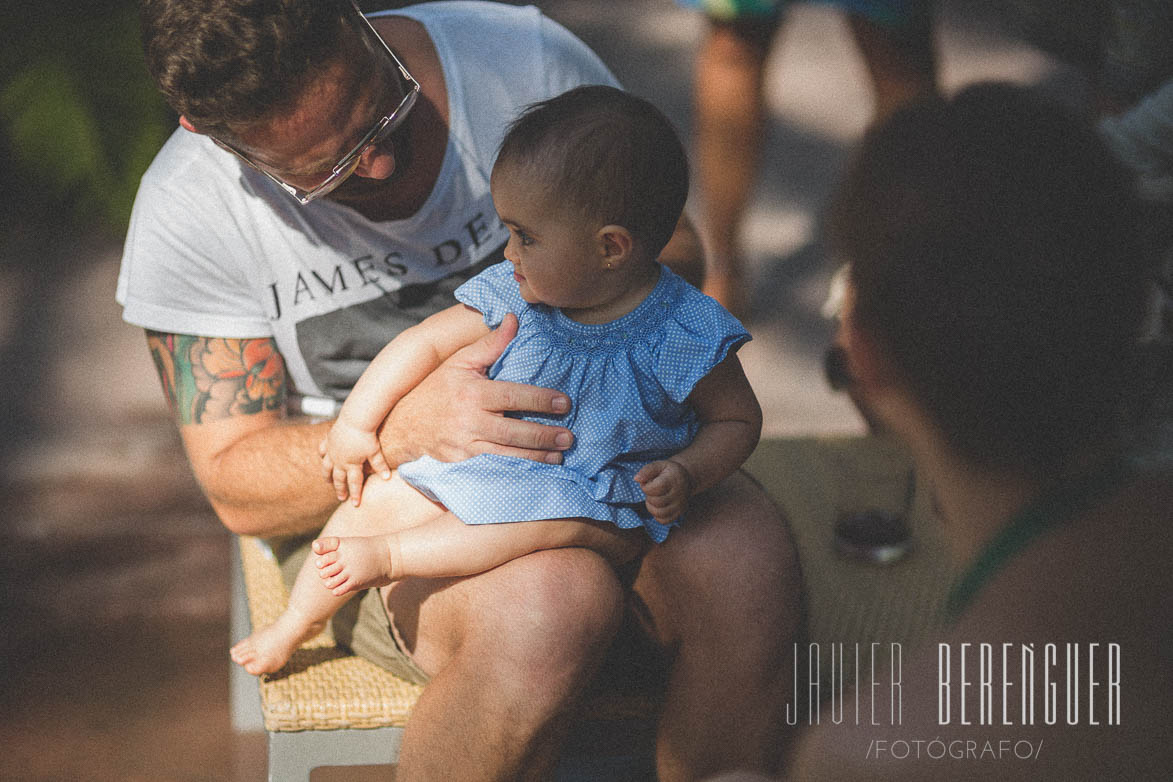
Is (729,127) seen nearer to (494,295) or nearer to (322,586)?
(494,295)

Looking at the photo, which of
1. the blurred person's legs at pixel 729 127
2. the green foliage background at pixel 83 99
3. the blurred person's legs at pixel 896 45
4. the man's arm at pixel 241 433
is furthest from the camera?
the green foliage background at pixel 83 99

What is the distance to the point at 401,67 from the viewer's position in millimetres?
1607

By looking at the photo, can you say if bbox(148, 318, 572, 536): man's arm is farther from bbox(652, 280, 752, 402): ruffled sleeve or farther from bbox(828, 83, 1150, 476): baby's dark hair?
bbox(828, 83, 1150, 476): baby's dark hair

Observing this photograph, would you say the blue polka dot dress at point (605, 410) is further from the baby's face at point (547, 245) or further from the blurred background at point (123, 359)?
the blurred background at point (123, 359)

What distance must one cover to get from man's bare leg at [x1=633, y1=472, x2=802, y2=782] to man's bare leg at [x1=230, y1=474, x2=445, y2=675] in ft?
1.13

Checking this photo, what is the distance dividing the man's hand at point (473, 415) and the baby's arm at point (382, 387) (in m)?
0.02

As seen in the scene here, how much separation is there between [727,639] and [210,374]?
860 mm

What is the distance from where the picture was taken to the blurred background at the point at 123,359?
7.52 feet

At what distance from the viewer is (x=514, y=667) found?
53.7 inches

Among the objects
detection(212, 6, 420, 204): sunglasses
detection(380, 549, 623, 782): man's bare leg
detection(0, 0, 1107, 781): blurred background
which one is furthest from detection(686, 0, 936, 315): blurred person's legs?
detection(380, 549, 623, 782): man's bare leg

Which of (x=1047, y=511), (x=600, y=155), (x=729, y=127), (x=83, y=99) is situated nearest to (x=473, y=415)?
(x=600, y=155)

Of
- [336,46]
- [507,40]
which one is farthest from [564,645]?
[507,40]

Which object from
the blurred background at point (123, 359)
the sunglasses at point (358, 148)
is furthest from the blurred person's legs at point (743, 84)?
the sunglasses at point (358, 148)

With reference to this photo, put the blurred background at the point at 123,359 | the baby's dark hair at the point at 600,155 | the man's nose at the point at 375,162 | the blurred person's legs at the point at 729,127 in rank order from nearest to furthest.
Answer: the baby's dark hair at the point at 600,155 → the man's nose at the point at 375,162 → the blurred background at the point at 123,359 → the blurred person's legs at the point at 729,127
